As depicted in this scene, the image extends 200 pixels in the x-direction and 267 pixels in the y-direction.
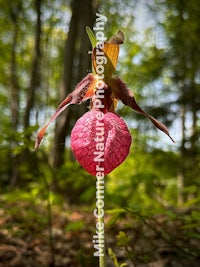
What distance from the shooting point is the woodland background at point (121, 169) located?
5.88 feet

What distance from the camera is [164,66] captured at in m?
4.51

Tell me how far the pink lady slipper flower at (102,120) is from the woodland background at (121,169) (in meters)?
0.50

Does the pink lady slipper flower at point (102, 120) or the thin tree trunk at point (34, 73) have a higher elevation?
the thin tree trunk at point (34, 73)

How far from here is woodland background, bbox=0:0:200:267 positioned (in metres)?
1.79

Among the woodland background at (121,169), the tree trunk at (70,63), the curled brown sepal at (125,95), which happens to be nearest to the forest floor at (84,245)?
the woodland background at (121,169)

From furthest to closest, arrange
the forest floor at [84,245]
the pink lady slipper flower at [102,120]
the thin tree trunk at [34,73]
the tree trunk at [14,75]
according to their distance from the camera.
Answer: the tree trunk at [14,75], the thin tree trunk at [34,73], the forest floor at [84,245], the pink lady slipper flower at [102,120]

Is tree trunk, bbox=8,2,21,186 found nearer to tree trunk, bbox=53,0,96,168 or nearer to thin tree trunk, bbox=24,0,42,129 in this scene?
thin tree trunk, bbox=24,0,42,129

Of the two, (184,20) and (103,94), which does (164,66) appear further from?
(103,94)

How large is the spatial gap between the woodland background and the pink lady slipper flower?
50 cm

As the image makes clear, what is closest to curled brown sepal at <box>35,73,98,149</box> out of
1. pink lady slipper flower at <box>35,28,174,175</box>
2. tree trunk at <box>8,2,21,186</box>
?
pink lady slipper flower at <box>35,28,174,175</box>

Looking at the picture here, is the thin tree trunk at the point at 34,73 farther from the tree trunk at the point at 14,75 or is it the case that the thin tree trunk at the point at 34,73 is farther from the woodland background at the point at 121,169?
the tree trunk at the point at 14,75

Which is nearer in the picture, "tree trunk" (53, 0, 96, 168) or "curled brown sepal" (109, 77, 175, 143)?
"curled brown sepal" (109, 77, 175, 143)

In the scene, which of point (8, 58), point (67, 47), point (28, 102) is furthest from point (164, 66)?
point (8, 58)

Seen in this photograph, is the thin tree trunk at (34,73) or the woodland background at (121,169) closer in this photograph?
the woodland background at (121,169)
